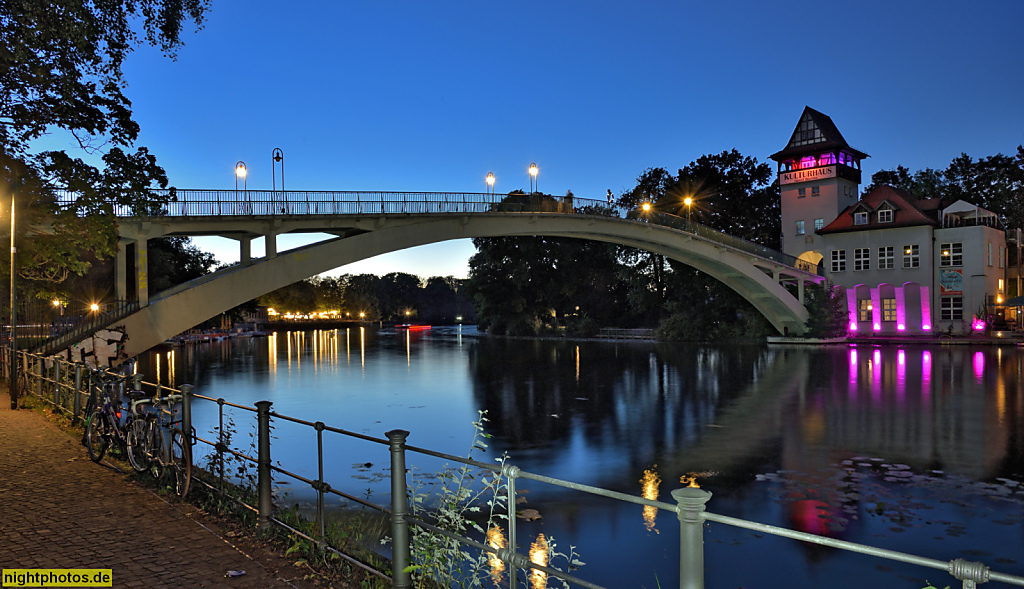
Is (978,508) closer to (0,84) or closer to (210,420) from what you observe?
(210,420)

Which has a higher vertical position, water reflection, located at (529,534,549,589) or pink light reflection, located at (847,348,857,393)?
water reflection, located at (529,534,549,589)

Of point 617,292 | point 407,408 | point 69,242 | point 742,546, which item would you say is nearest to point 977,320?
point 617,292

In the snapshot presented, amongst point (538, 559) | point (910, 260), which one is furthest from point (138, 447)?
point (910, 260)

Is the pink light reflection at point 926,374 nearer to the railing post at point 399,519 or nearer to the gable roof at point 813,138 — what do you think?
the railing post at point 399,519

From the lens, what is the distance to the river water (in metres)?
7.64

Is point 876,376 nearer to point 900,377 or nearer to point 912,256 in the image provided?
point 900,377

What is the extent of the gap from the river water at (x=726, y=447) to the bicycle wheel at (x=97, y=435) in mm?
2542

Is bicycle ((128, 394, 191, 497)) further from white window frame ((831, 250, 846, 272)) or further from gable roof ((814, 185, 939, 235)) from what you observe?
white window frame ((831, 250, 846, 272))

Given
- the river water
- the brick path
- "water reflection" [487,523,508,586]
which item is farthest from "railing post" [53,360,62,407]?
"water reflection" [487,523,508,586]

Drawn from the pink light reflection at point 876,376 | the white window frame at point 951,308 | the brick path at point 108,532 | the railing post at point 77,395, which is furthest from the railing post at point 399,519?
the white window frame at point 951,308

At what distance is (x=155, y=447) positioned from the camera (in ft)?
25.3

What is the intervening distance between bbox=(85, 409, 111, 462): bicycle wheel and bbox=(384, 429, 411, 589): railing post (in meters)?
5.90

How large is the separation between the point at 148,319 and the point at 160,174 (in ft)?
35.7

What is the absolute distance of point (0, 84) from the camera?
1338 cm
